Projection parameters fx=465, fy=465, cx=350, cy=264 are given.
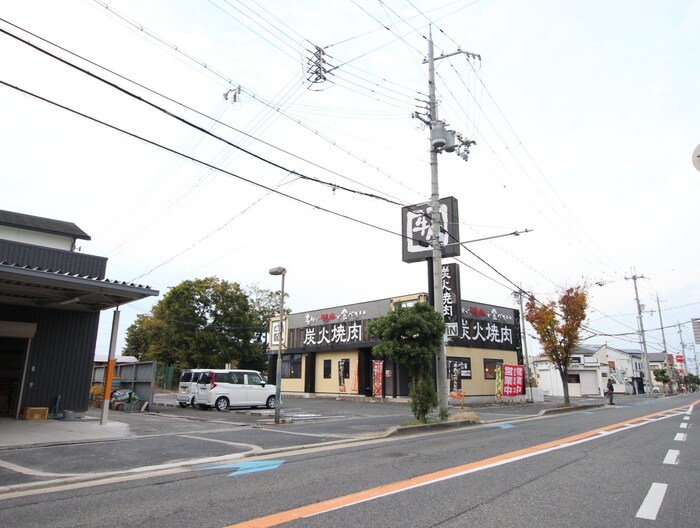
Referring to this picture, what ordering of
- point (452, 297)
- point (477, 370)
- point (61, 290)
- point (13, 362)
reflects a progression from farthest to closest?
point (477, 370) → point (452, 297) → point (13, 362) → point (61, 290)

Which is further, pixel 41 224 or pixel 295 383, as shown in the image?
pixel 295 383

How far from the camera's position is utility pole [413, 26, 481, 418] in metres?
15.8

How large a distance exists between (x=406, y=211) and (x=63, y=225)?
A: 15221 millimetres

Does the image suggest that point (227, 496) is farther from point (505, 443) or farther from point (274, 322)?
point (274, 322)

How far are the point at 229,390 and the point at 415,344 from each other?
9.85 m

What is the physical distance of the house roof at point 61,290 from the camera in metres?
10.9

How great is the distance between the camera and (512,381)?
29641 mm

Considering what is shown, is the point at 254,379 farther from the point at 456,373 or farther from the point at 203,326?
the point at 203,326

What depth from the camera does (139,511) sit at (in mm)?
5105

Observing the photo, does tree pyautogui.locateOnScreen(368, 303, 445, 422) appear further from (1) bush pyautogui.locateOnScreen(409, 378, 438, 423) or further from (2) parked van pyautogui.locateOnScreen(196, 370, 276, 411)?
(2) parked van pyautogui.locateOnScreen(196, 370, 276, 411)

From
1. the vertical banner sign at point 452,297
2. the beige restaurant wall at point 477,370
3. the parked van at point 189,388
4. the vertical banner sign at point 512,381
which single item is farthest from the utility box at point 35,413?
the vertical banner sign at point 512,381

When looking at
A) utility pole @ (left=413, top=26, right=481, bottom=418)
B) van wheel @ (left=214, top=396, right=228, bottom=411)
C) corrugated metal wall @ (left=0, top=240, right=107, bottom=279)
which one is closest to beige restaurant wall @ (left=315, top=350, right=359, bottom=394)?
van wheel @ (left=214, top=396, right=228, bottom=411)

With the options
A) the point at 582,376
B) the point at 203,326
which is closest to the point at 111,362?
the point at 203,326

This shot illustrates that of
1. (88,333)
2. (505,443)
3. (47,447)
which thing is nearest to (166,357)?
(88,333)
